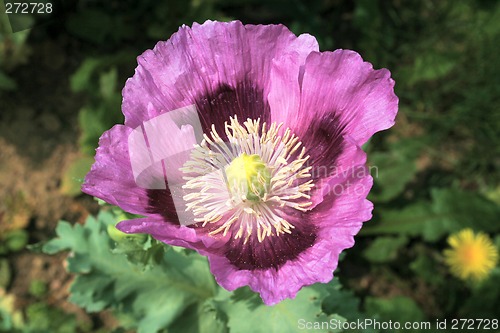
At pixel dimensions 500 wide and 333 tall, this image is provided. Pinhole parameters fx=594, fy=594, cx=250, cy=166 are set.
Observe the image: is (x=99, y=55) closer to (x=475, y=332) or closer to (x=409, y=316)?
(x=409, y=316)

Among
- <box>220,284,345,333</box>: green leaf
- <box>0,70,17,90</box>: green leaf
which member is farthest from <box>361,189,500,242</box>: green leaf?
<box>0,70,17,90</box>: green leaf

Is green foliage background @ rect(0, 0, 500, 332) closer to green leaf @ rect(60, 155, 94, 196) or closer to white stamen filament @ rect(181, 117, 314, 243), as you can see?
green leaf @ rect(60, 155, 94, 196)

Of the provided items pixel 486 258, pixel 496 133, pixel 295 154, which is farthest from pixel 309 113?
pixel 496 133

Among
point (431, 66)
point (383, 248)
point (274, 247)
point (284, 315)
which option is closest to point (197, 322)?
point (284, 315)

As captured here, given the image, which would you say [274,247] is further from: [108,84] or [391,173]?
[108,84]

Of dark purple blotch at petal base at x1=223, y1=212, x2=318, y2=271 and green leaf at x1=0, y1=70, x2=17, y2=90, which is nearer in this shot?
dark purple blotch at petal base at x1=223, y1=212, x2=318, y2=271
